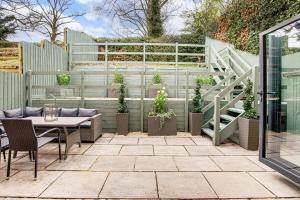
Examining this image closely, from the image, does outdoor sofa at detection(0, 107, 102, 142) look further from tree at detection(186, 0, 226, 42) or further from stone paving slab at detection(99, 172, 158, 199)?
tree at detection(186, 0, 226, 42)

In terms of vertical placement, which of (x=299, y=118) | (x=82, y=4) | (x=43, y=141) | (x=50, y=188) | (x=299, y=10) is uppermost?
(x=82, y=4)

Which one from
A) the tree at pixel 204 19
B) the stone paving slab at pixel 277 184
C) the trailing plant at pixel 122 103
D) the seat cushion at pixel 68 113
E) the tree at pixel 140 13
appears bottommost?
the stone paving slab at pixel 277 184

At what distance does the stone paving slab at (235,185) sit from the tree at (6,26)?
14380 millimetres

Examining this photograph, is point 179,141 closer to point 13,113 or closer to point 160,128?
point 160,128

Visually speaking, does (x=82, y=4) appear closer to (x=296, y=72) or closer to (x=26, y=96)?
(x=26, y=96)

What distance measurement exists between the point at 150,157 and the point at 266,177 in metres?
1.86

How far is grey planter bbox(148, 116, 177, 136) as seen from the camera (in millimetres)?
7316

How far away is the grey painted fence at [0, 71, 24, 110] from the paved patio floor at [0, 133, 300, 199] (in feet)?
5.46

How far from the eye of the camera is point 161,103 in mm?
7480

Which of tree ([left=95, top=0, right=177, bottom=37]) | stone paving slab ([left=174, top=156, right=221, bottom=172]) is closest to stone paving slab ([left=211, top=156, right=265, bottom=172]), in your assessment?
stone paving slab ([left=174, top=156, right=221, bottom=172])

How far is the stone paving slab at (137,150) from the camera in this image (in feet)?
17.4

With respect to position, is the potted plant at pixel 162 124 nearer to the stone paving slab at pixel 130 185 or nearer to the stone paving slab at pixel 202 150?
the stone paving slab at pixel 202 150

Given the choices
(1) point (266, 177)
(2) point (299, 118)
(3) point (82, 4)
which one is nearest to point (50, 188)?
(1) point (266, 177)

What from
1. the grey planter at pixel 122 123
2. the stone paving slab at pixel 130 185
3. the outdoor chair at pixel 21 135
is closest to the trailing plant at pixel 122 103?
the grey planter at pixel 122 123
